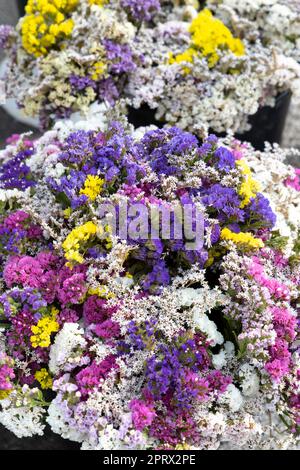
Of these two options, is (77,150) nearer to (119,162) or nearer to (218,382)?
(119,162)

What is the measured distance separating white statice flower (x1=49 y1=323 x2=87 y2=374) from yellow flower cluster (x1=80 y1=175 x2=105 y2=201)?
1.65 ft

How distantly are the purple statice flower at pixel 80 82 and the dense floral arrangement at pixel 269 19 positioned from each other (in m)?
0.96

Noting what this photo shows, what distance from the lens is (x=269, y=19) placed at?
361cm

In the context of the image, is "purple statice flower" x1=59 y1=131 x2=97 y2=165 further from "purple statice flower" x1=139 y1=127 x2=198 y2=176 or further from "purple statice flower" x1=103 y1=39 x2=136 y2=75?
"purple statice flower" x1=103 y1=39 x2=136 y2=75

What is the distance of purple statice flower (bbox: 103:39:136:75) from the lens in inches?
124

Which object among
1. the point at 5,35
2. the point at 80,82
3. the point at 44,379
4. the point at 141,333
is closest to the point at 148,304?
the point at 141,333

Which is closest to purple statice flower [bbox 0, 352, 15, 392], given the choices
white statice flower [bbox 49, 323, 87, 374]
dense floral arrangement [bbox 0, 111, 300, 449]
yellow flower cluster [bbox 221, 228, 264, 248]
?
dense floral arrangement [bbox 0, 111, 300, 449]

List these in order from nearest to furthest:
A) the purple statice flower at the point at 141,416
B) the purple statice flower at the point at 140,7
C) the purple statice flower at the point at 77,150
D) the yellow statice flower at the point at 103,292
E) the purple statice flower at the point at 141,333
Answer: the purple statice flower at the point at 141,416 → the purple statice flower at the point at 141,333 → the yellow statice flower at the point at 103,292 → the purple statice flower at the point at 77,150 → the purple statice flower at the point at 140,7

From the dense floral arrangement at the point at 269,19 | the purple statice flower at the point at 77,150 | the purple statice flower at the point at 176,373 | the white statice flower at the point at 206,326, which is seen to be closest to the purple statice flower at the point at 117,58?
the dense floral arrangement at the point at 269,19

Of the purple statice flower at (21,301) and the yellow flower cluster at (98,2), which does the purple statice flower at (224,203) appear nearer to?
the purple statice flower at (21,301)

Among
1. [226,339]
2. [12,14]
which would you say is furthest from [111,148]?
[12,14]

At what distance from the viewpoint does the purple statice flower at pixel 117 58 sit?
3156 millimetres

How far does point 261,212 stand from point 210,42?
4.70ft

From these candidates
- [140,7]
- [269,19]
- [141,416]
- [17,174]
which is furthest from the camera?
[269,19]
